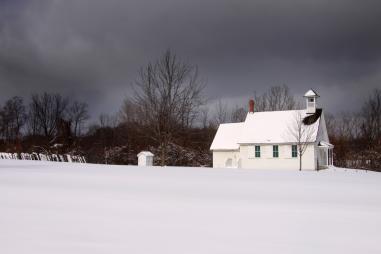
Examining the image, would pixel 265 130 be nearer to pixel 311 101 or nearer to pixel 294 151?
pixel 294 151

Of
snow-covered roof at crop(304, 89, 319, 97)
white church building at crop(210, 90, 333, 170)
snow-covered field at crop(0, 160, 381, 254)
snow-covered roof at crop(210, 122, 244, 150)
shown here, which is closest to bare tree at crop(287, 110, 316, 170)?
white church building at crop(210, 90, 333, 170)

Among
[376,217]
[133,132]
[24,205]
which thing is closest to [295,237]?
[376,217]

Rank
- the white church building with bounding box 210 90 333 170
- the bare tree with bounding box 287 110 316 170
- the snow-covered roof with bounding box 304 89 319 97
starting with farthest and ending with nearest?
1. the snow-covered roof with bounding box 304 89 319 97
2. the white church building with bounding box 210 90 333 170
3. the bare tree with bounding box 287 110 316 170

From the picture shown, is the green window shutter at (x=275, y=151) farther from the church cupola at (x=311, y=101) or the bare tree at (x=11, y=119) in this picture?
the bare tree at (x=11, y=119)

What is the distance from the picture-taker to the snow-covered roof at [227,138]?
41812mm

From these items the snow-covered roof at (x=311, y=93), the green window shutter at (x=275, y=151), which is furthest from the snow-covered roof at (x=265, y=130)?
the snow-covered roof at (x=311, y=93)

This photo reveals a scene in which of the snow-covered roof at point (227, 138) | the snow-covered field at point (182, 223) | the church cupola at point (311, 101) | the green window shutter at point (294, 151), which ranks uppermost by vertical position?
the church cupola at point (311, 101)

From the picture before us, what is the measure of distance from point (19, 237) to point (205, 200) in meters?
3.67

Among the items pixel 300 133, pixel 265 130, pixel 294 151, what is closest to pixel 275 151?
pixel 294 151

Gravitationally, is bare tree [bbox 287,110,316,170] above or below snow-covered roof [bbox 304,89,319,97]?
below

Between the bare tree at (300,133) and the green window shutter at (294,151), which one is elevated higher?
the bare tree at (300,133)

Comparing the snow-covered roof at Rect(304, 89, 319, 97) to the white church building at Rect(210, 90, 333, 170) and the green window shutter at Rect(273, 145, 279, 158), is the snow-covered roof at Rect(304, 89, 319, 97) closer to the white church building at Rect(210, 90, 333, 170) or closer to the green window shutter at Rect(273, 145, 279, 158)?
the white church building at Rect(210, 90, 333, 170)

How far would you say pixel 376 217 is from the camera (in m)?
5.90

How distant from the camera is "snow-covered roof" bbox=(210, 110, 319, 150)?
38.2 meters
